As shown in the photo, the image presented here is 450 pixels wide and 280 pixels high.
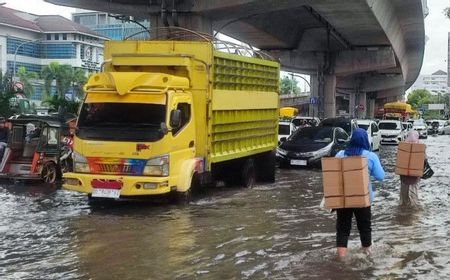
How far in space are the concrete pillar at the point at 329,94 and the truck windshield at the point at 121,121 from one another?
35194mm

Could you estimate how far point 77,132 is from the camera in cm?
1123

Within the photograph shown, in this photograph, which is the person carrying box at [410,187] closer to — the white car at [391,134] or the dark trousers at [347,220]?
the dark trousers at [347,220]

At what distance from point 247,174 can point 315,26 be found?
23399 mm

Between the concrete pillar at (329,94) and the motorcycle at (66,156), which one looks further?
the concrete pillar at (329,94)

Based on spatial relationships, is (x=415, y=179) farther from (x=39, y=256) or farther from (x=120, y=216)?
(x=39, y=256)

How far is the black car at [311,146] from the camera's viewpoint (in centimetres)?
1973

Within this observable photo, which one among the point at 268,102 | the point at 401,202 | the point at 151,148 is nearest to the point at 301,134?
the point at 268,102

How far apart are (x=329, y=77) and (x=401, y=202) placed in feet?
111

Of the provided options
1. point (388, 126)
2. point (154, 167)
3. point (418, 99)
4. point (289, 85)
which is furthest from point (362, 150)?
point (418, 99)

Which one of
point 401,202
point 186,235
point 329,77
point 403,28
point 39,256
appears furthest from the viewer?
point 329,77

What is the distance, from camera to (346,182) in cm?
734

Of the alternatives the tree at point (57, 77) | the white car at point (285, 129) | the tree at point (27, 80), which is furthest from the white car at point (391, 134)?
the tree at point (57, 77)

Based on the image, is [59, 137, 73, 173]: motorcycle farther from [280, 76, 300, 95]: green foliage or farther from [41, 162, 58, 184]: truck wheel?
[280, 76, 300, 95]: green foliage

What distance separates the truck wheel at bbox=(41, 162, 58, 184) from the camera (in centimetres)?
1509
